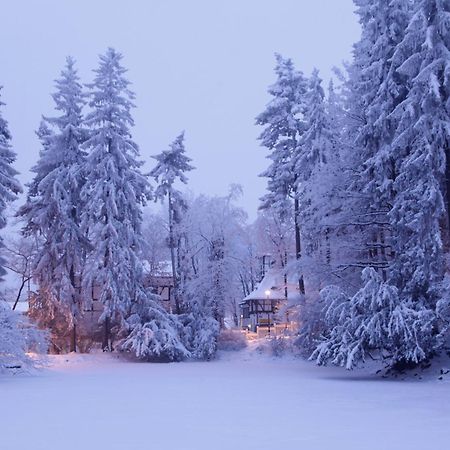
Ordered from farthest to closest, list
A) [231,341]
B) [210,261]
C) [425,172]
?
[210,261]
[231,341]
[425,172]

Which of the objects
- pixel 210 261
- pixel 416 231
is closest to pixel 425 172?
pixel 416 231

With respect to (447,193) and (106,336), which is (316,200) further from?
(106,336)

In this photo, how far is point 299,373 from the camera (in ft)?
94.6

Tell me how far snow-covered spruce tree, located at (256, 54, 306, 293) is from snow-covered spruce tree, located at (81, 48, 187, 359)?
7.70m

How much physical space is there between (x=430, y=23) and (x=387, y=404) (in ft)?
46.0

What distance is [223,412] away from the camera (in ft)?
50.6

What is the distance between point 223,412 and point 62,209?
24.8 meters

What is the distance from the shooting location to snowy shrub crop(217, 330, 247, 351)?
1626 inches

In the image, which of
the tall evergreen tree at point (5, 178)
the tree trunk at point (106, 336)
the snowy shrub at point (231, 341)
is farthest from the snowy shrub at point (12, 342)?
the snowy shrub at point (231, 341)

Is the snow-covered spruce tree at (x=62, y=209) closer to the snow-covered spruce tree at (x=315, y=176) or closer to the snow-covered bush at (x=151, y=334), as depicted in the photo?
the snow-covered bush at (x=151, y=334)

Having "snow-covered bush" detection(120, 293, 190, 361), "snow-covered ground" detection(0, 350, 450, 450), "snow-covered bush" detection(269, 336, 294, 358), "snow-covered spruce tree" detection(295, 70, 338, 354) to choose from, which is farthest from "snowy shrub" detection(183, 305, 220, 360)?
"snow-covered ground" detection(0, 350, 450, 450)

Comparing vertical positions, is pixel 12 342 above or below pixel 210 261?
below

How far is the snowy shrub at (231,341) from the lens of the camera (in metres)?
41.3

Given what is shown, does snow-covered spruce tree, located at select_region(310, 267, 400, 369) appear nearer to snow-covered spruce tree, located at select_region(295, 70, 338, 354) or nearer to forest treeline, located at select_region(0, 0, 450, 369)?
forest treeline, located at select_region(0, 0, 450, 369)
